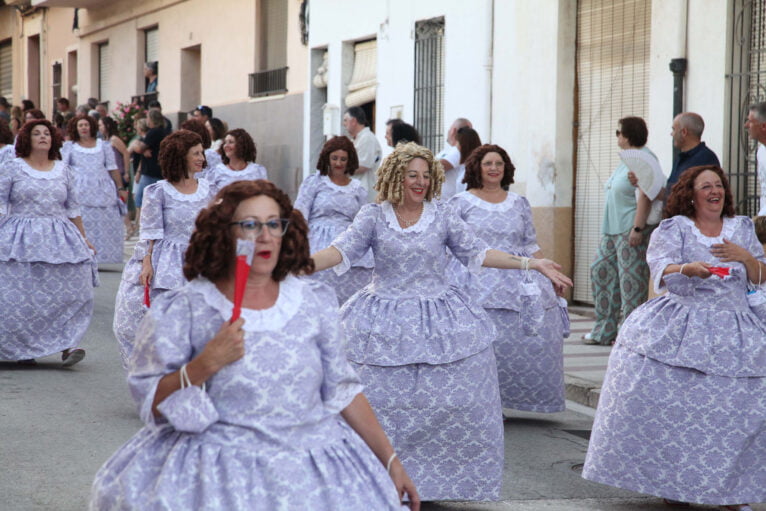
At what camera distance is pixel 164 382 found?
11.6ft

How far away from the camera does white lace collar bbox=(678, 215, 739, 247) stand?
6262mm

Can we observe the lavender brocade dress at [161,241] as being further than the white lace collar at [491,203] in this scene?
No

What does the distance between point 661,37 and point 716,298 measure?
19.3 feet

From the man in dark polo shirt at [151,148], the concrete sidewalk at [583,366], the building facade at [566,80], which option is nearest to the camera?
the concrete sidewalk at [583,366]

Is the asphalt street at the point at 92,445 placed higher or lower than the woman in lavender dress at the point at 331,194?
lower

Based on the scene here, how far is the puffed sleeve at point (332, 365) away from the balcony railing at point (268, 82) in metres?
17.0

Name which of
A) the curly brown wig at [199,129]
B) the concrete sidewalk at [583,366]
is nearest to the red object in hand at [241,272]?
the concrete sidewalk at [583,366]

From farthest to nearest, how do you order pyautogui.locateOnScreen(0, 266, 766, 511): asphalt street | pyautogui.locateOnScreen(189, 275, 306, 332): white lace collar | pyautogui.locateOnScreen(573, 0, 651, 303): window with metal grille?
1. pyautogui.locateOnScreen(573, 0, 651, 303): window with metal grille
2. pyautogui.locateOnScreen(0, 266, 766, 511): asphalt street
3. pyautogui.locateOnScreen(189, 275, 306, 332): white lace collar

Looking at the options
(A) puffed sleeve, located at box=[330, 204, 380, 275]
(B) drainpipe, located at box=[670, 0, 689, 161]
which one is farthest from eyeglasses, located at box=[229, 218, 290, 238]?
(B) drainpipe, located at box=[670, 0, 689, 161]

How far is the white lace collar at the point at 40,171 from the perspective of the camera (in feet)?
31.0

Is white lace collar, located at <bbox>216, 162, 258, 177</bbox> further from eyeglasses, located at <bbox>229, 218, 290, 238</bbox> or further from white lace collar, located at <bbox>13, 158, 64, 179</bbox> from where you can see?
eyeglasses, located at <bbox>229, 218, 290, 238</bbox>

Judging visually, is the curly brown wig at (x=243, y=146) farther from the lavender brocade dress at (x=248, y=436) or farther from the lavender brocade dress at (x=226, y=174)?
the lavender brocade dress at (x=248, y=436)

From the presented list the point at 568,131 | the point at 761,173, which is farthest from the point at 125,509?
the point at 568,131

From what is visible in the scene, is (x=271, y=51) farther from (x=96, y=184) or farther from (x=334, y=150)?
(x=334, y=150)
